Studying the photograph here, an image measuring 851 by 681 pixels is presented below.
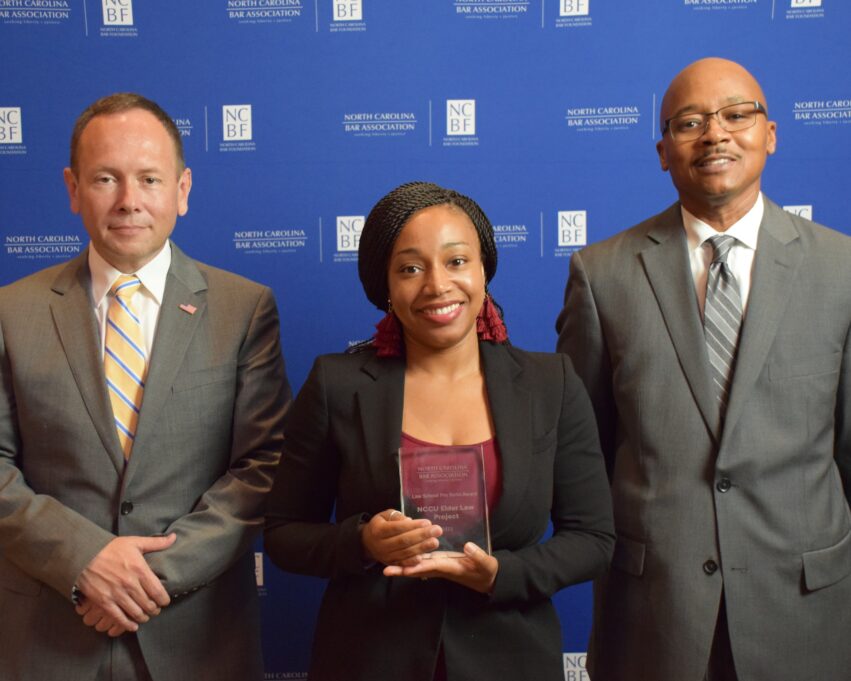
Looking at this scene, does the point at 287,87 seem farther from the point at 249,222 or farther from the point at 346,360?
the point at 346,360

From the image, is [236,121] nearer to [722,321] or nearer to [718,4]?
[718,4]

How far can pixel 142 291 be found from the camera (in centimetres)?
216

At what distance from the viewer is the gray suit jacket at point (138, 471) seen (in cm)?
200

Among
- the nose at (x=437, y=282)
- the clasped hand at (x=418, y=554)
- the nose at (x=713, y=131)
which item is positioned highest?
the nose at (x=713, y=131)

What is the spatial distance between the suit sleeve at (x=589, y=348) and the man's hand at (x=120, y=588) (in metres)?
1.15

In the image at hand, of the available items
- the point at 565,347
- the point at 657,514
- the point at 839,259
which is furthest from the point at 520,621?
the point at 839,259

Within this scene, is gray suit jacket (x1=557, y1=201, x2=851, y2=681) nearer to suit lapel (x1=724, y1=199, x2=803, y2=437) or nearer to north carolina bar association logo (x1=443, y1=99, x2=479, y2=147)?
suit lapel (x1=724, y1=199, x2=803, y2=437)

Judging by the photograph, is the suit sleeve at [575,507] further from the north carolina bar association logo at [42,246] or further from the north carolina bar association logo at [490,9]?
the north carolina bar association logo at [42,246]

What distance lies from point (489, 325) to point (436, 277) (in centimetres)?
24

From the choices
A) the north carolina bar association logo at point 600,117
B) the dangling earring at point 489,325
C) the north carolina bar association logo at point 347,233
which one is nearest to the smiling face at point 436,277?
the dangling earring at point 489,325

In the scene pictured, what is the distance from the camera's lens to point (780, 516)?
2.03 metres

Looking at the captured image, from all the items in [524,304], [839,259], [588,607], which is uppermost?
[839,259]

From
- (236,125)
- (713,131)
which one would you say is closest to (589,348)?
(713,131)

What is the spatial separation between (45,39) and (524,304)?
2171 mm
